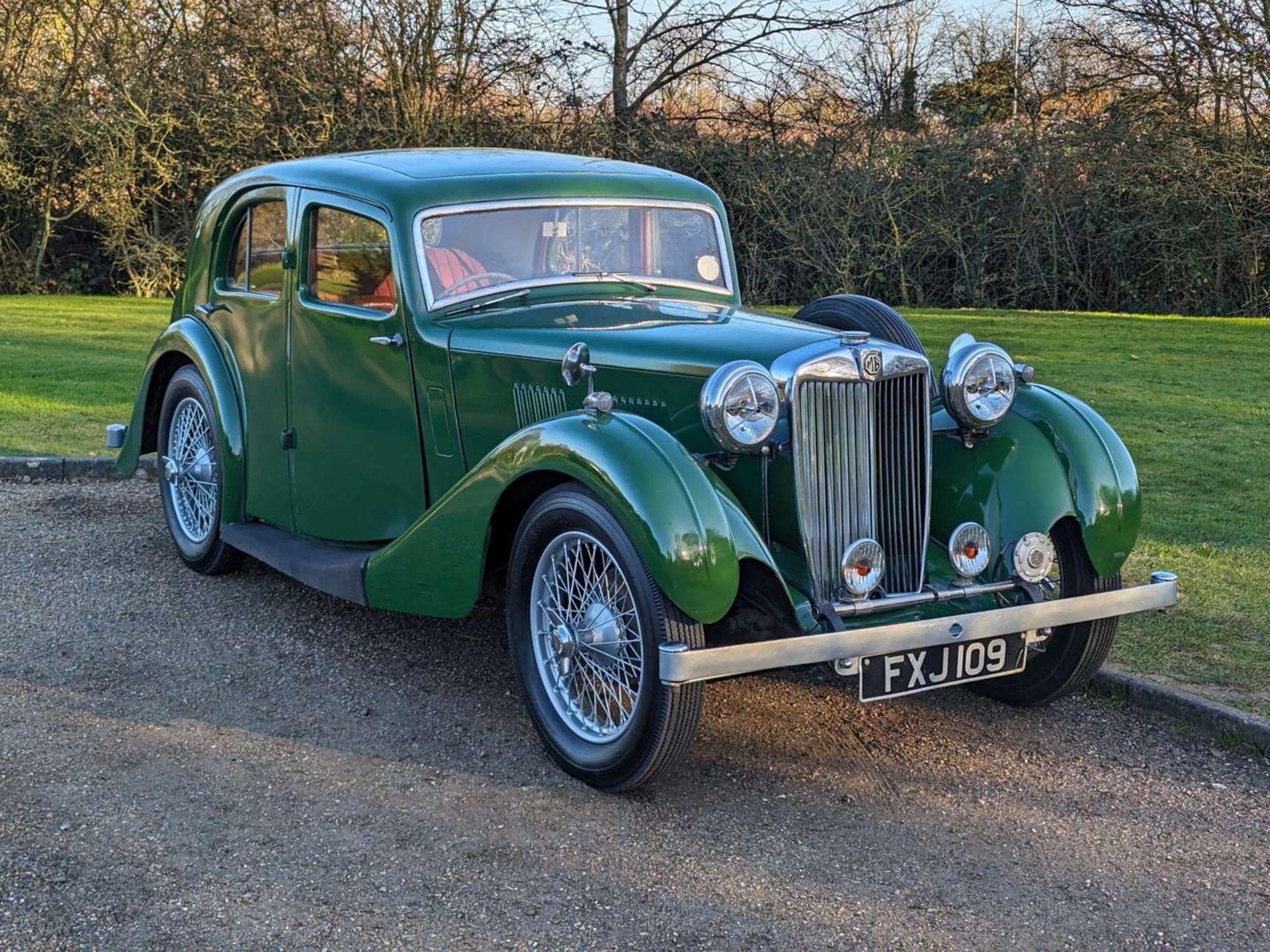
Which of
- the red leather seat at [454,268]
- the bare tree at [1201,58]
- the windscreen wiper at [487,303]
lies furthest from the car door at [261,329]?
the bare tree at [1201,58]

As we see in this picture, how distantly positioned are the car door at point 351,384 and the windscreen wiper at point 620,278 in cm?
73

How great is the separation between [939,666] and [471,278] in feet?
7.56

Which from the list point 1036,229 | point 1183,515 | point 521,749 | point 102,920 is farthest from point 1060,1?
point 102,920

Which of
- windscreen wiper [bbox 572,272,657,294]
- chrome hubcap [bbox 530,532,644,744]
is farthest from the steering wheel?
chrome hubcap [bbox 530,532,644,744]

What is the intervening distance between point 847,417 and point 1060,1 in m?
16.8

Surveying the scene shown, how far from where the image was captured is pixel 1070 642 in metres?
4.33

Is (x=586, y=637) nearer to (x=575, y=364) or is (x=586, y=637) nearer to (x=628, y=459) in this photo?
(x=628, y=459)

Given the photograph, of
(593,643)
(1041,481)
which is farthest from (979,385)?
(593,643)

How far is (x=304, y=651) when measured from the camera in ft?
16.7

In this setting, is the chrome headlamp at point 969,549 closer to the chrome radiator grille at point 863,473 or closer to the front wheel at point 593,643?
the chrome radiator grille at point 863,473

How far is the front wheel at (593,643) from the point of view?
11.9ft

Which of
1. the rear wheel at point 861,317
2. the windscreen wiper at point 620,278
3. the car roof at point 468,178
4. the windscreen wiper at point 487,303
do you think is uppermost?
the car roof at point 468,178

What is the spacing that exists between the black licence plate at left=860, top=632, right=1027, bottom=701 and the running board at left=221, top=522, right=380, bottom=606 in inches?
76.3

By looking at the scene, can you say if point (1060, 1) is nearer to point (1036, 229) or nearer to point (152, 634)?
point (1036, 229)
